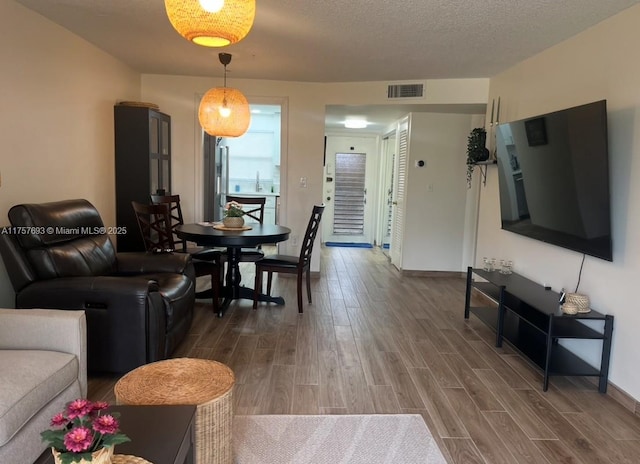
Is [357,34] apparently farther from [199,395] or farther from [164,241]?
[199,395]

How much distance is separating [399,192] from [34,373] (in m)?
5.26

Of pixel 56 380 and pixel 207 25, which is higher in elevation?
pixel 207 25

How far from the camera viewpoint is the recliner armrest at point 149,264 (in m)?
3.49

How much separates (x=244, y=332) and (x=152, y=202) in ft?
5.93

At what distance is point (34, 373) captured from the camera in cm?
179

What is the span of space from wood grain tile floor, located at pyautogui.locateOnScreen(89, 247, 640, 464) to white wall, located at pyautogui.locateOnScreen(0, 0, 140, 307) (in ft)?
Result: 4.97

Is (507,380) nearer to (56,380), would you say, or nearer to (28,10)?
(56,380)

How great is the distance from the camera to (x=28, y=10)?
3.15 m

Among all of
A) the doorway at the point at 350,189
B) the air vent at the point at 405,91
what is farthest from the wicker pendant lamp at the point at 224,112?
the doorway at the point at 350,189

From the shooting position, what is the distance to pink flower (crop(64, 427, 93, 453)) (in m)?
1.09

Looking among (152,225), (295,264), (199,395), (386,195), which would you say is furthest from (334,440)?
(386,195)

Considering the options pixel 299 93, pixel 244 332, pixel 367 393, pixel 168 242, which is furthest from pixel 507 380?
pixel 299 93

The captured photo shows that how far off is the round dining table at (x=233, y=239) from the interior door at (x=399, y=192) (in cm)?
236

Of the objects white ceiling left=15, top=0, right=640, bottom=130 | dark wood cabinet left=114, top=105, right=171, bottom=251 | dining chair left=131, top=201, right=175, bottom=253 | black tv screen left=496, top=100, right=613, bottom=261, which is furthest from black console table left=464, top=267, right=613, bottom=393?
dark wood cabinet left=114, top=105, right=171, bottom=251
